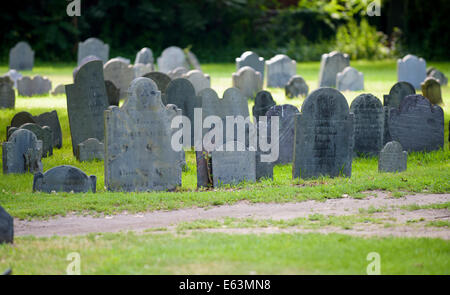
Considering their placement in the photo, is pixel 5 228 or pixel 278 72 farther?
pixel 278 72

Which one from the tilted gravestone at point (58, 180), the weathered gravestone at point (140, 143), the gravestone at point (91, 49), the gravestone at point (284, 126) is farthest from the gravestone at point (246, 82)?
the tilted gravestone at point (58, 180)

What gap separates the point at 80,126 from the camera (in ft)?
49.4

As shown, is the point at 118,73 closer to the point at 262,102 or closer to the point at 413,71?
the point at 262,102

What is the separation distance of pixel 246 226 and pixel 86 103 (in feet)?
23.2

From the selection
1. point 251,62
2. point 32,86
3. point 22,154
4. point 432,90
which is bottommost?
point 22,154

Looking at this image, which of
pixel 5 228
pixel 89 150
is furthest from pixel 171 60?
pixel 5 228

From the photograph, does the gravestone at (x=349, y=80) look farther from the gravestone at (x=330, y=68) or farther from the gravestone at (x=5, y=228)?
the gravestone at (x=5, y=228)

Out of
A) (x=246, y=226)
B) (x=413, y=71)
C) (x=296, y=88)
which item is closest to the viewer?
(x=246, y=226)

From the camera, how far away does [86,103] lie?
15.0m

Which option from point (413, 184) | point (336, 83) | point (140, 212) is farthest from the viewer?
point (336, 83)
